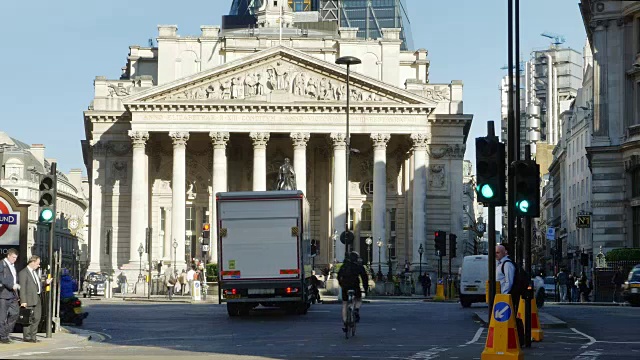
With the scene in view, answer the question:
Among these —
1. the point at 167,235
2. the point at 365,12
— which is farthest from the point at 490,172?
the point at 365,12

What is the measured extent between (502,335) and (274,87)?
71.8 metres

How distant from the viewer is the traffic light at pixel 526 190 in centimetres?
2639

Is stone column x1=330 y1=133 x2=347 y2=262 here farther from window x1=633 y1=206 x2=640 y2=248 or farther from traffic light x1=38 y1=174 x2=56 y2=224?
traffic light x1=38 y1=174 x2=56 y2=224

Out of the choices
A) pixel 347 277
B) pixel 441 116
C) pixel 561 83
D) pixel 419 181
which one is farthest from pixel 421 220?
pixel 561 83

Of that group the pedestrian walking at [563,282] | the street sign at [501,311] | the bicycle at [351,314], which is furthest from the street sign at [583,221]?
the street sign at [501,311]

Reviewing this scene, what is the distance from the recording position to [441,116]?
97.2 metres

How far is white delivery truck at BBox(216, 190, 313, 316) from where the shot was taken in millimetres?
42844

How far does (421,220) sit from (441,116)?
870cm

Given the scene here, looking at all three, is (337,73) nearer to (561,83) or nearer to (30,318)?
(30,318)

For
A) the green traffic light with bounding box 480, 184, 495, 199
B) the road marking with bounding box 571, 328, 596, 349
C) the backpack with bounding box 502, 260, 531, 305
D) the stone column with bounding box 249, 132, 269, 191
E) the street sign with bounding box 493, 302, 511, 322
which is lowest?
the road marking with bounding box 571, 328, 596, 349

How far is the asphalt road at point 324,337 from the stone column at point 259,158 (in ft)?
153

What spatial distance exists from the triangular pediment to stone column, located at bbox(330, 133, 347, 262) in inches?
120

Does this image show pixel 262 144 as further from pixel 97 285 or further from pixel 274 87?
pixel 97 285

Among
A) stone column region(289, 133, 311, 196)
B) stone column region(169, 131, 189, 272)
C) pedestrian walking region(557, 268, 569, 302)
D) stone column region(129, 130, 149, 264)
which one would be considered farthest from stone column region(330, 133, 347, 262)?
pedestrian walking region(557, 268, 569, 302)
